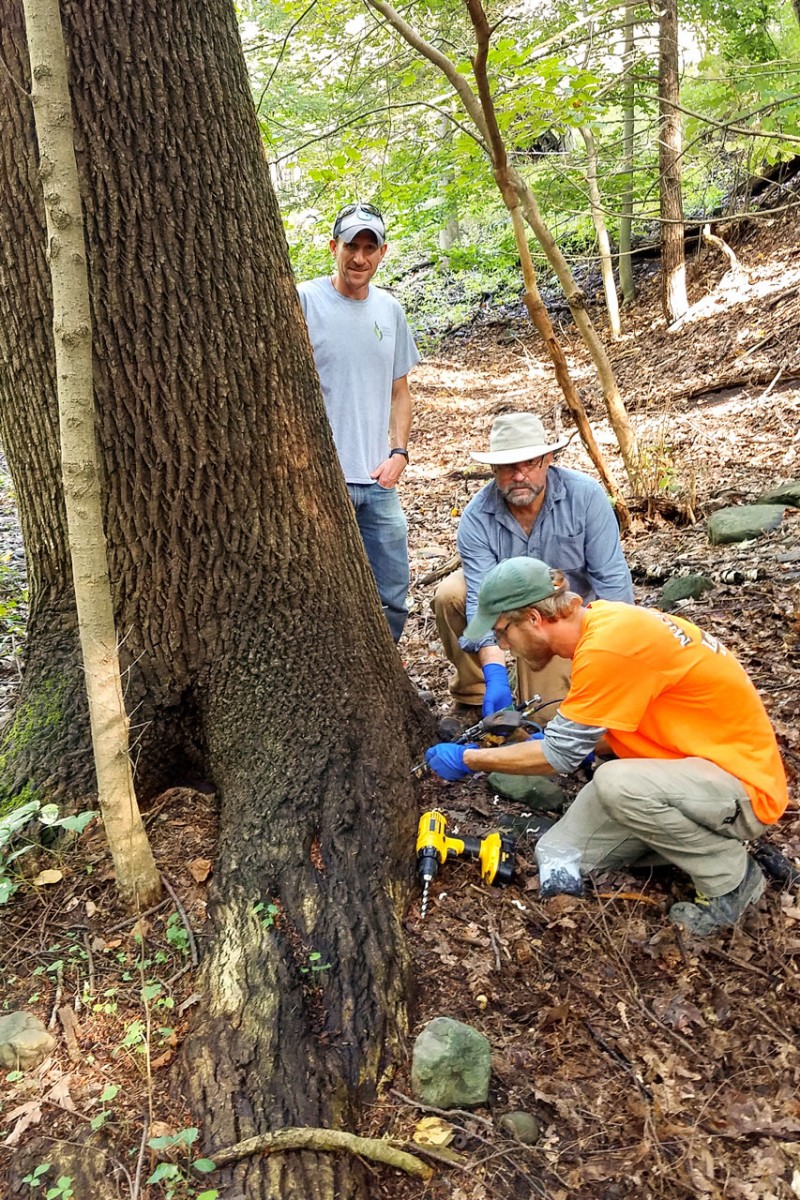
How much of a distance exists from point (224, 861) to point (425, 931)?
2.33ft

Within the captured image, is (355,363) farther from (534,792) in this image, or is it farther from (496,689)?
(534,792)

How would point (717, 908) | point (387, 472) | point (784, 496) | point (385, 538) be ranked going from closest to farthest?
point (717, 908) < point (387, 472) < point (385, 538) < point (784, 496)

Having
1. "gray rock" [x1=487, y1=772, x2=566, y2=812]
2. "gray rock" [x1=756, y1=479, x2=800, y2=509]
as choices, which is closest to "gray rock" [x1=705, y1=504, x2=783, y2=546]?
"gray rock" [x1=756, y1=479, x2=800, y2=509]

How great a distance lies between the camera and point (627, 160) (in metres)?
12.4

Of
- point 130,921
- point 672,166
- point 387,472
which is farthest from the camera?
point 672,166

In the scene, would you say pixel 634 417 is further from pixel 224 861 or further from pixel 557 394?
pixel 224 861

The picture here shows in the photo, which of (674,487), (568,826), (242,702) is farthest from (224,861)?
(674,487)

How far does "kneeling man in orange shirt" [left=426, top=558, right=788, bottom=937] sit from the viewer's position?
2.60 metres

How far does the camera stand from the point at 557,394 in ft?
38.1

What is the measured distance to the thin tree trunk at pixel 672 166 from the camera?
32.6 feet

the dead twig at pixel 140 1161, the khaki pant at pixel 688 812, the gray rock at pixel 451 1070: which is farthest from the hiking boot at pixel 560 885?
the dead twig at pixel 140 1161

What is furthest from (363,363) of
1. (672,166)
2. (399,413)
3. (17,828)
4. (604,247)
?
(604,247)

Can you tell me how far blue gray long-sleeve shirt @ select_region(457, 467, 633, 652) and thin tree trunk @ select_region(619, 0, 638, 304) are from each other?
722 cm

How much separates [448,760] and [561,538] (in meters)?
1.25
